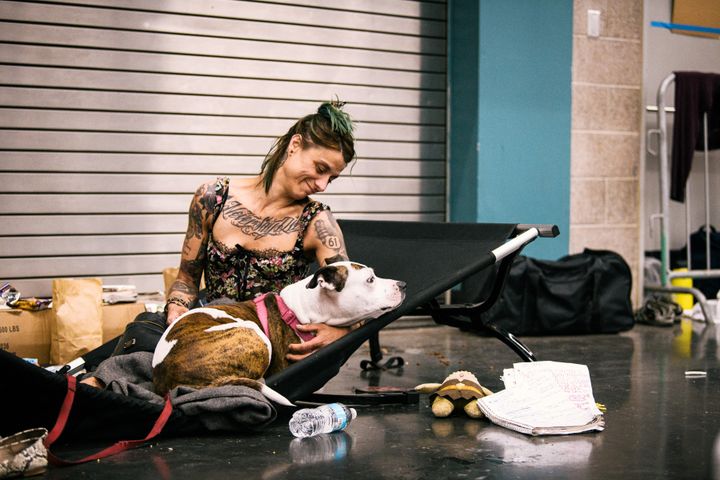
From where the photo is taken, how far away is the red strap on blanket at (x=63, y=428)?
2.31m

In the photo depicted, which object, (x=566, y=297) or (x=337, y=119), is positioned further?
(x=566, y=297)

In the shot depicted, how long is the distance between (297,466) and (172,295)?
1037 mm

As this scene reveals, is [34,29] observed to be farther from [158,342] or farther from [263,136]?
[158,342]

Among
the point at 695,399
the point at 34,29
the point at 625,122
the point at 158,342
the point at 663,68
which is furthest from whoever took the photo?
the point at 663,68

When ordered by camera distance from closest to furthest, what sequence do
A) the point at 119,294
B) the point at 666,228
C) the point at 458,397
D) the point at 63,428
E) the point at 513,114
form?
the point at 63,428
the point at 458,397
the point at 119,294
the point at 513,114
the point at 666,228

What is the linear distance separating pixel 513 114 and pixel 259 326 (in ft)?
12.2

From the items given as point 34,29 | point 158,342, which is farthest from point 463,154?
point 158,342

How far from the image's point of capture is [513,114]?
5.91 m

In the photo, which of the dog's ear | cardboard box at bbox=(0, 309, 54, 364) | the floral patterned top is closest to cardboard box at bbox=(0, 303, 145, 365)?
cardboard box at bbox=(0, 309, 54, 364)

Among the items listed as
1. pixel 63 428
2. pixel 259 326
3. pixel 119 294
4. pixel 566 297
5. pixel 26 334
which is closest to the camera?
pixel 63 428

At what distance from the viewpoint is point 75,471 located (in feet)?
7.45

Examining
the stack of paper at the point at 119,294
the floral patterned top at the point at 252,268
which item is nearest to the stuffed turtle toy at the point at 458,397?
the floral patterned top at the point at 252,268

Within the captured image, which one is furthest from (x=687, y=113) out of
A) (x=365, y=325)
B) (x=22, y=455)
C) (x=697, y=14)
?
(x=22, y=455)

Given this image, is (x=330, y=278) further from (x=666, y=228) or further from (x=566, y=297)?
(x=666, y=228)
